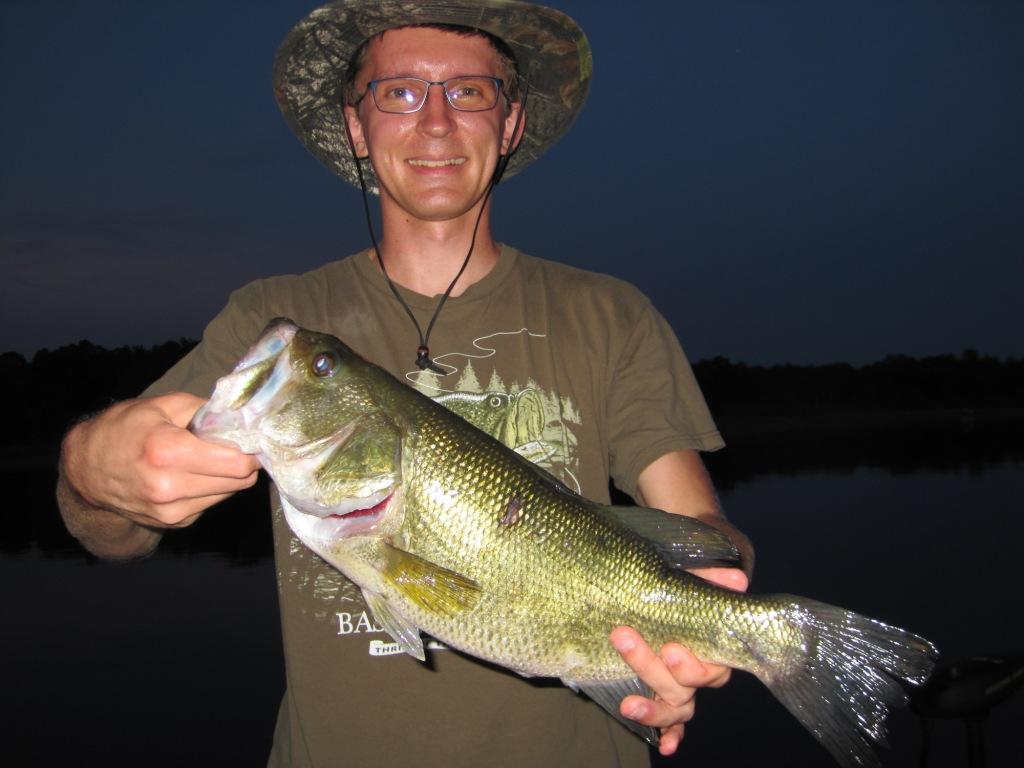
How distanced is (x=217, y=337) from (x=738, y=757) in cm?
708

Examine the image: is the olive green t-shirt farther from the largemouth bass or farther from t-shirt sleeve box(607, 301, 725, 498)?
the largemouth bass

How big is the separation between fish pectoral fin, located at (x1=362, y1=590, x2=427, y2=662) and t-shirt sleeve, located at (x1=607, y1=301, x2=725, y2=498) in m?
1.09

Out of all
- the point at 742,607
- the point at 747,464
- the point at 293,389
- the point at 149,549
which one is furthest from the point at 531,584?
the point at 747,464

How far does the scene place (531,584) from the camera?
2293 mm

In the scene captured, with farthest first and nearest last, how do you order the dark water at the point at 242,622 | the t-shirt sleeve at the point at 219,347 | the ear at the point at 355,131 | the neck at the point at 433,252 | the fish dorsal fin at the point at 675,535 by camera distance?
the dark water at the point at 242,622 < the ear at the point at 355,131 < the neck at the point at 433,252 < the t-shirt sleeve at the point at 219,347 < the fish dorsal fin at the point at 675,535

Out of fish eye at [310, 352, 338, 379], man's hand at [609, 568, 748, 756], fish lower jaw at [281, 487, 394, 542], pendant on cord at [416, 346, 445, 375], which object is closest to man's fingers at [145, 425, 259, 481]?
fish lower jaw at [281, 487, 394, 542]

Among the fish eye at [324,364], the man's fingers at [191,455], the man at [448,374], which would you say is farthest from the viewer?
the man at [448,374]

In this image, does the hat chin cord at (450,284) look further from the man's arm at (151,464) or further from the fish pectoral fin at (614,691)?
the fish pectoral fin at (614,691)

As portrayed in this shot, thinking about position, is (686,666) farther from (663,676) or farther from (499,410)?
(499,410)

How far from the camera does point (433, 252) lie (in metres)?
3.22

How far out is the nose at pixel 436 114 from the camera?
3006 mm

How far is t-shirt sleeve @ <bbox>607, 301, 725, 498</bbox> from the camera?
9.31ft

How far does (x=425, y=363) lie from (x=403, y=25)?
1.52 metres

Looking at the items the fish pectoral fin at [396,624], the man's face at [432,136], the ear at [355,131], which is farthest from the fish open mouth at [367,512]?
the ear at [355,131]
